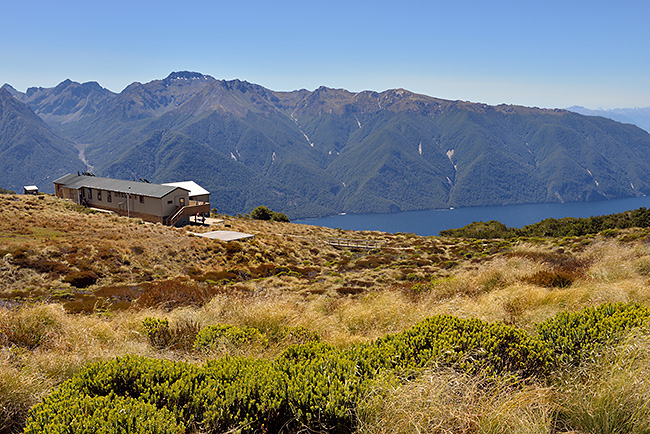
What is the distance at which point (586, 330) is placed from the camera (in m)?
5.16

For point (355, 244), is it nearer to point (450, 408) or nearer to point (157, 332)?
point (157, 332)

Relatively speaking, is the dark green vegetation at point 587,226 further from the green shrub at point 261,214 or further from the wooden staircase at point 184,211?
the wooden staircase at point 184,211

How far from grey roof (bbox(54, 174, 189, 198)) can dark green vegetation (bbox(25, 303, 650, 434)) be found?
41.9 m

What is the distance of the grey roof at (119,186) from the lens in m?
43.5

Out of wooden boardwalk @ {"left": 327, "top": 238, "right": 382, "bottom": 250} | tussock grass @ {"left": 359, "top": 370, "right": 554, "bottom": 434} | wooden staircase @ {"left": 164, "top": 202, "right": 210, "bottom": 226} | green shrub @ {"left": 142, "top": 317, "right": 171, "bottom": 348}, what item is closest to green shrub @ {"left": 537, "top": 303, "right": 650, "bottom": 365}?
tussock grass @ {"left": 359, "top": 370, "right": 554, "bottom": 434}

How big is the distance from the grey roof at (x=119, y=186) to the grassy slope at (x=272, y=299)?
37.2 ft

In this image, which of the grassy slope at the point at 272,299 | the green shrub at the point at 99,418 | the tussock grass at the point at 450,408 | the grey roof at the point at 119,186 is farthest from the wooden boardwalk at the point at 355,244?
the green shrub at the point at 99,418

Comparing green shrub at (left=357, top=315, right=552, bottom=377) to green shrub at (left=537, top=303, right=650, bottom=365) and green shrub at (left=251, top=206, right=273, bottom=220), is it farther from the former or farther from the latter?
green shrub at (left=251, top=206, right=273, bottom=220)

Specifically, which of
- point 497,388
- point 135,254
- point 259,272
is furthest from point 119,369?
point 135,254

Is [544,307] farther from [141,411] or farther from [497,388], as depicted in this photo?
[141,411]

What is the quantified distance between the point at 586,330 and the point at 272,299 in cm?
872

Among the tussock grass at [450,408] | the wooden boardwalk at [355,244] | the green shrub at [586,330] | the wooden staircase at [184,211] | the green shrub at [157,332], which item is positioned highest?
the green shrub at [586,330]

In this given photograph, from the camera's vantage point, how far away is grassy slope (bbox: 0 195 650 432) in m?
3.91

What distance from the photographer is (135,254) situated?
76.1 ft
